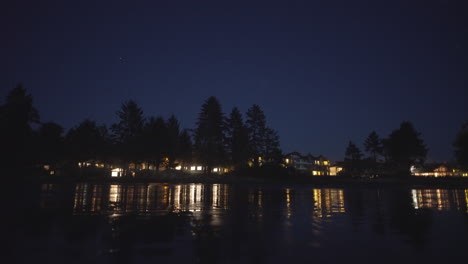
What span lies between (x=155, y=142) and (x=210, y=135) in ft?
40.1

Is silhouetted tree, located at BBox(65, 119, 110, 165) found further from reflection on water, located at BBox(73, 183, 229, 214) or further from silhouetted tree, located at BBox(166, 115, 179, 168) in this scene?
reflection on water, located at BBox(73, 183, 229, 214)

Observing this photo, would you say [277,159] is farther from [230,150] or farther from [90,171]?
[90,171]

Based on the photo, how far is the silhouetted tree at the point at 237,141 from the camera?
69688 millimetres

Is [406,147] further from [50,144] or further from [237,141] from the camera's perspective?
[50,144]

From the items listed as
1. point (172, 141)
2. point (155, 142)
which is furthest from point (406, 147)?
point (155, 142)

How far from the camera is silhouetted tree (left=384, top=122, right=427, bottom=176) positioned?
81625 millimetres

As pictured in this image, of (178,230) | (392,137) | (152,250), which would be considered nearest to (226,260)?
(152,250)

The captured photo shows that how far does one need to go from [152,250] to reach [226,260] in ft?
5.90

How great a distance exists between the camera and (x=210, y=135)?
66312 millimetres

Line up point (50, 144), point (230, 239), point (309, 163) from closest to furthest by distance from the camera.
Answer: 1. point (230, 239)
2. point (50, 144)
3. point (309, 163)

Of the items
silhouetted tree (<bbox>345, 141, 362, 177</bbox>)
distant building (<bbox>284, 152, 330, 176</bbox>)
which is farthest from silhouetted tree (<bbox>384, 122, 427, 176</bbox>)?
distant building (<bbox>284, 152, 330, 176</bbox>)

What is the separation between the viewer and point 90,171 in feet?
164

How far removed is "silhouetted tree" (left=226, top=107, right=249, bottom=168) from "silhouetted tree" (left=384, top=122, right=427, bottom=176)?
145 ft

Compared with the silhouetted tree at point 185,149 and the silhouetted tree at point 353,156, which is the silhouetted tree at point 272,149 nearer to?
the silhouetted tree at point 185,149
